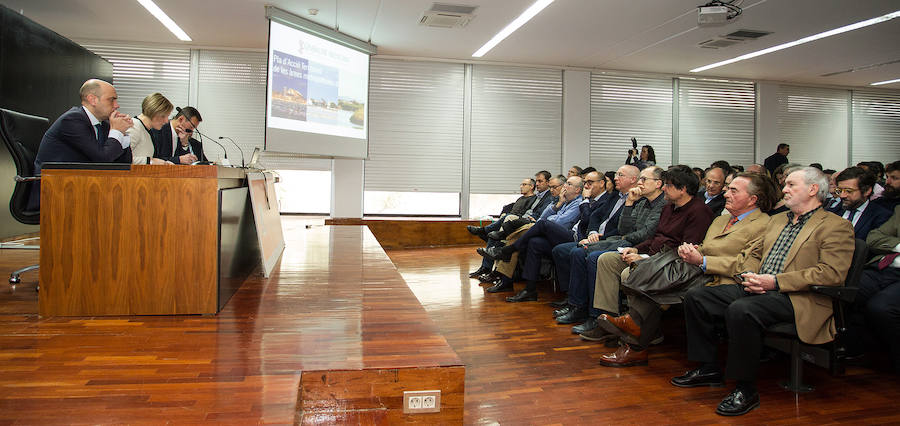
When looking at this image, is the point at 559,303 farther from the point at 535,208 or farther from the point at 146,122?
the point at 146,122

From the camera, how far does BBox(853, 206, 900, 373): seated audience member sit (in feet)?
8.79

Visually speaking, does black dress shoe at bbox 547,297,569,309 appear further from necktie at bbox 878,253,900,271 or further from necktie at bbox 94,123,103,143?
necktie at bbox 94,123,103,143

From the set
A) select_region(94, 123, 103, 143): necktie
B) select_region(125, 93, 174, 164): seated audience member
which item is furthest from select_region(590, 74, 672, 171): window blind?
select_region(94, 123, 103, 143): necktie

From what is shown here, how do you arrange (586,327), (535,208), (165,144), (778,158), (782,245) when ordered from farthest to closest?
(778,158) < (535,208) < (165,144) < (586,327) < (782,245)

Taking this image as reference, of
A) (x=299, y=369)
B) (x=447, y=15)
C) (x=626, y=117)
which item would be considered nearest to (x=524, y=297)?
(x=299, y=369)

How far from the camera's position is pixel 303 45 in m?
6.82

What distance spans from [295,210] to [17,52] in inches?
163

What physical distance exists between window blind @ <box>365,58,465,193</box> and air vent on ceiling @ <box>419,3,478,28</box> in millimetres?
1884

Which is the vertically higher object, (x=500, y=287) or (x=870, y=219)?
(x=870, y=219)

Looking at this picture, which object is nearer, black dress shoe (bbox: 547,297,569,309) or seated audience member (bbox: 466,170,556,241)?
black dress shoe (bbox: 547,297,569,309)

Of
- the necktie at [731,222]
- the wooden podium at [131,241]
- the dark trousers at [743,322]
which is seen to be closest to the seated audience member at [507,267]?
the necktie at [731,222]

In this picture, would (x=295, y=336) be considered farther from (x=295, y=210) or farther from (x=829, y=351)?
(x=295, y=210)

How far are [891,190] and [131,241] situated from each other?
13.3 ft

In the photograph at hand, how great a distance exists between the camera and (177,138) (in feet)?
14.5
